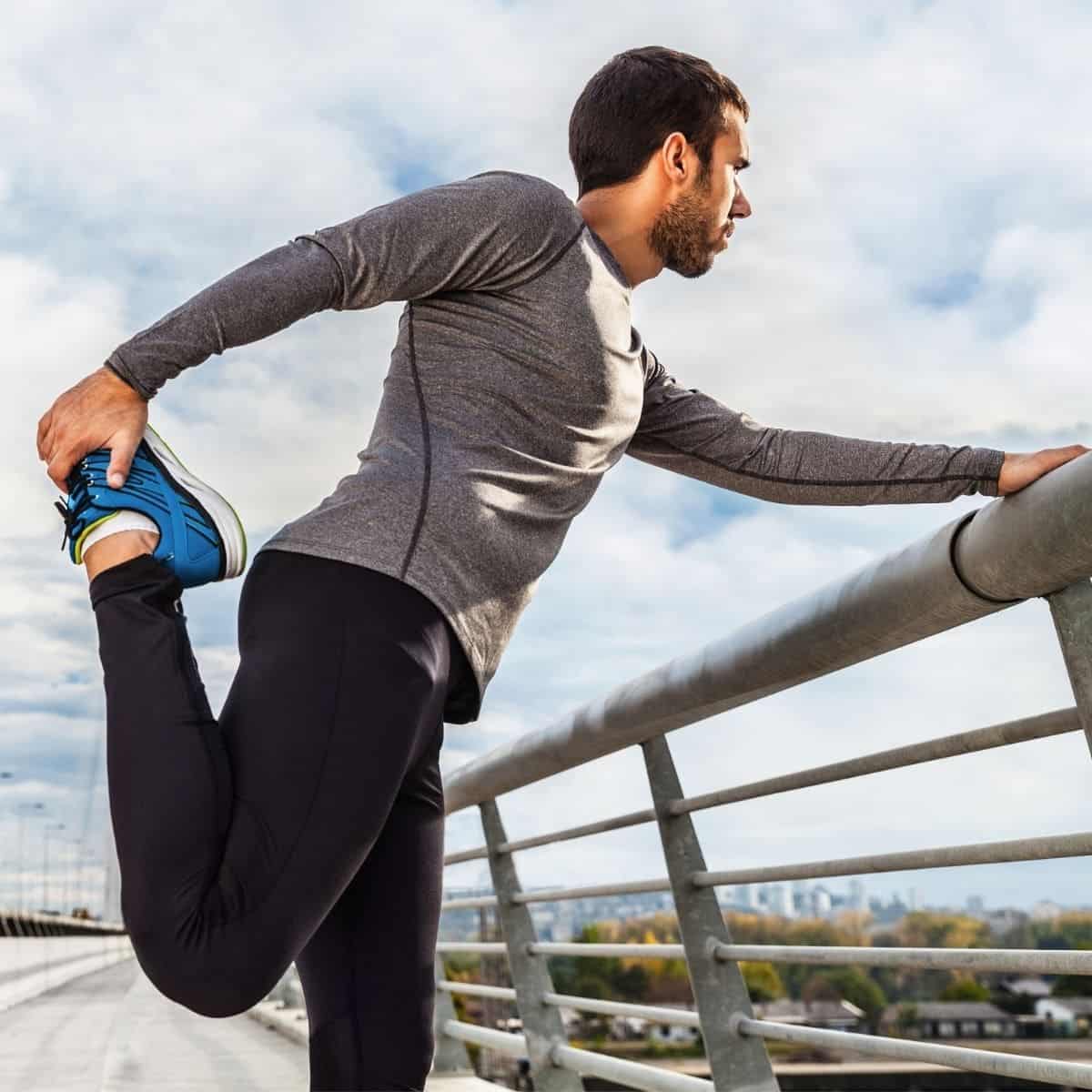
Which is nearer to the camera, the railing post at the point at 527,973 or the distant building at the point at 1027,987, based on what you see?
the railing post at the point at 527,973

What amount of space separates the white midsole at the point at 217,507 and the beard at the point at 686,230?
0.70m

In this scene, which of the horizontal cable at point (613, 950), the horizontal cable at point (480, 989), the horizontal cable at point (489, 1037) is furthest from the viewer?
the horizontal cable at point (480, 989)

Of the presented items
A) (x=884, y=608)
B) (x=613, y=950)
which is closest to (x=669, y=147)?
(x=884, y=608)

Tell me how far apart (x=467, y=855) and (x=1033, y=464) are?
9.96 ft

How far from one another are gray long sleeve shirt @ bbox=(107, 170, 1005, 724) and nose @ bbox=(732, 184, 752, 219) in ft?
0.74

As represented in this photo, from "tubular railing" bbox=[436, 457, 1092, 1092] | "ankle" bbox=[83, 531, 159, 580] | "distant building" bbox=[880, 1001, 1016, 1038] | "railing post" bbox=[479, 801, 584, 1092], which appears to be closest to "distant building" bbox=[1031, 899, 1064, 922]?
"distant building" bbox=[880, 1001, 1016, 1038]

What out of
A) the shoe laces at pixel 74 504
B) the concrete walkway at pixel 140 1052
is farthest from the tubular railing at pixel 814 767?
the shoe laces at pixel 74 504

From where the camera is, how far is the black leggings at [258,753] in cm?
158

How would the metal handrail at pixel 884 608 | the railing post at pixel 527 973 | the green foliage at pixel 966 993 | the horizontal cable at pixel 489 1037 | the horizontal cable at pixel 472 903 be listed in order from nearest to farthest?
the metal handrail at pixel 884 608
the railing post at pixel 527 973
the horizontal cable at pixel 489 1037
the horizontal cable at pixel 472 903
the green foliage at pixel 966 993

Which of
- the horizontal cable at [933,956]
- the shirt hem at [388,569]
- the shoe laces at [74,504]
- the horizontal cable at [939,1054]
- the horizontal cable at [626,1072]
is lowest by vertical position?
the horizontal cable at [626,1072]

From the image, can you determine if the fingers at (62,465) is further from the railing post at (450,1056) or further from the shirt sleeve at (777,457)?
the railing post at (450,1056)

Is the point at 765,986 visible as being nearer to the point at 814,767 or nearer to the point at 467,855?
the point at 467,855

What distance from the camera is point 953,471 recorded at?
1.99 m

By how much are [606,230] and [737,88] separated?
291 mm
